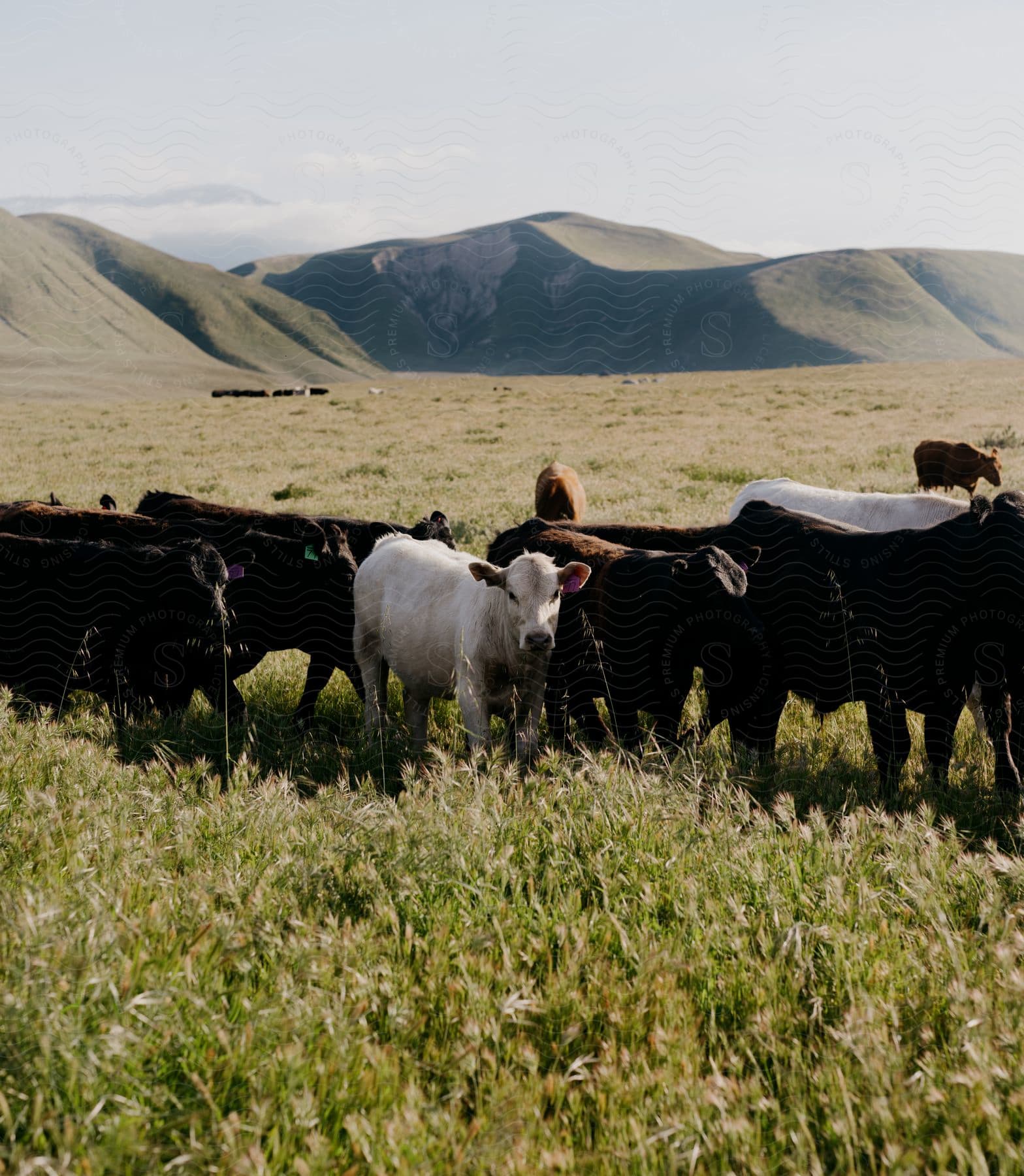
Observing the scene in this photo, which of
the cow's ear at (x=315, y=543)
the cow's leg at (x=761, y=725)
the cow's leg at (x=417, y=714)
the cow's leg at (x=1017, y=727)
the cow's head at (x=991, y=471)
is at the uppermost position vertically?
the cow's head at (x=991, y=471)

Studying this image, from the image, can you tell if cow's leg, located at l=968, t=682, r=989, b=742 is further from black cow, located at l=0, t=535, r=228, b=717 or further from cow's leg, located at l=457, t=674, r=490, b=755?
black cow, located at l=0, t=535, r=228, b=717

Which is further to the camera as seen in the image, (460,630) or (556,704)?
(556,704)

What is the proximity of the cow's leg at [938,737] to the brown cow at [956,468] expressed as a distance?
608 inches

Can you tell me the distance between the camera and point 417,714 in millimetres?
6961

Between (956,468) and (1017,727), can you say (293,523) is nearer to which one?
(1017,727)

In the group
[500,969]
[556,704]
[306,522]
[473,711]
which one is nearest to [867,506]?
[556,704]

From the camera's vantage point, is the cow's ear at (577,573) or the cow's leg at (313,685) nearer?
the cow's ear at (577,573)

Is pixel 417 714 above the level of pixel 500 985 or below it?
below

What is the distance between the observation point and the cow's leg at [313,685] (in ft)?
23.7

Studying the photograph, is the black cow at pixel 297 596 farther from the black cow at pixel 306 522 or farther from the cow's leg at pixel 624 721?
the cow's leg at pixel 624 721

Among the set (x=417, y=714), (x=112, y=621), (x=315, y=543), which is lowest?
(x=417, y=714)

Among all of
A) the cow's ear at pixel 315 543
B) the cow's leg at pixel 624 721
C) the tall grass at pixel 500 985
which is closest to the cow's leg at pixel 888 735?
the cow's leg at pixel 624 721

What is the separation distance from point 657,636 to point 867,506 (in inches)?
154

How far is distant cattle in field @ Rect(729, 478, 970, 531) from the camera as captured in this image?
8.44m
